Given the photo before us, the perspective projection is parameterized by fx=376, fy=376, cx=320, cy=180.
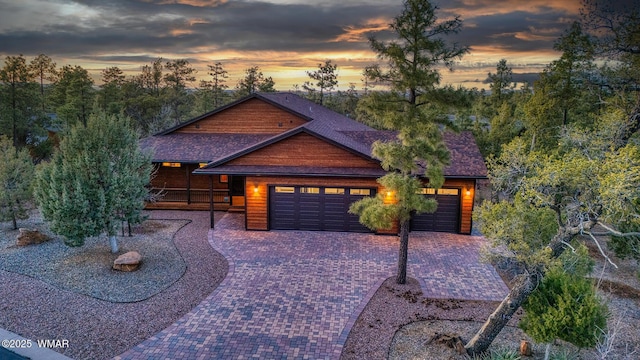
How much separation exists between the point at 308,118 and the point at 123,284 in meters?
13.5

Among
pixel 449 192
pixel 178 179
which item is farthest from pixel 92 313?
pixel 449 192

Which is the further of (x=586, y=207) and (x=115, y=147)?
→ (x=115, y=147)

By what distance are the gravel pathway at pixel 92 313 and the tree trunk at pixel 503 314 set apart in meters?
6.79

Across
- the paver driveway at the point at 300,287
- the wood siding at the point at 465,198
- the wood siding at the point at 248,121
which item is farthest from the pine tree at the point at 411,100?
the wood siding at the point at 248,121

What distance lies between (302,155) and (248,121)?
771 cm

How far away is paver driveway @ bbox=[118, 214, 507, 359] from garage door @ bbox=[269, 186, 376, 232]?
0.46m

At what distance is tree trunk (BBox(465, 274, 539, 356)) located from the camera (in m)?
7.32

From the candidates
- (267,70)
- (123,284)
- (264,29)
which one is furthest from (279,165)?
(267,70)

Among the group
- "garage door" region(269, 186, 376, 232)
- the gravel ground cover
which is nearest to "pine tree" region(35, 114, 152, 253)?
the gravel ground cover

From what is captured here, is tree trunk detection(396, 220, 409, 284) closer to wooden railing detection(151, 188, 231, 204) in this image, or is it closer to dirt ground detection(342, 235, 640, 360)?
dirt ground detection(342, 235, 640, 360)

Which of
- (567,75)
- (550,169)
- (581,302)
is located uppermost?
(567,75)

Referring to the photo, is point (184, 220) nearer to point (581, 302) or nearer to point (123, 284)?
point (123, 284)

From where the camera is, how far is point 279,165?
633 inches

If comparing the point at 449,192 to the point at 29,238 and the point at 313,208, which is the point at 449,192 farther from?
the point at 29,238
